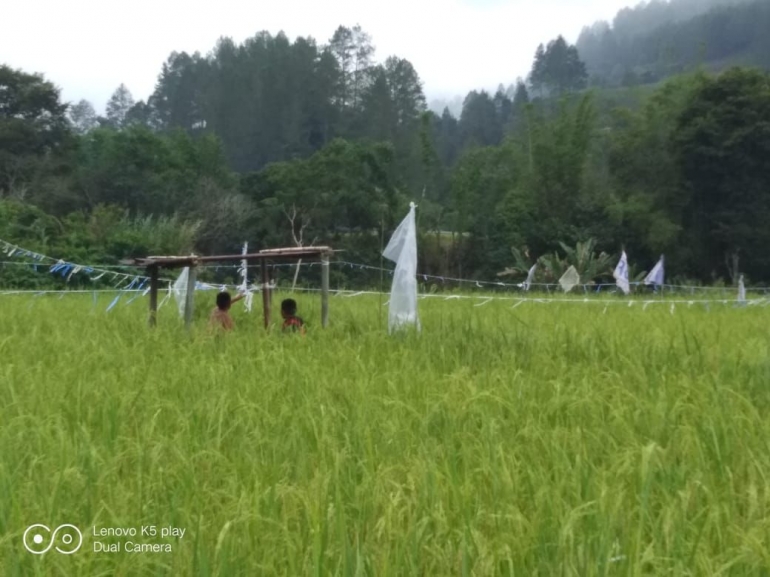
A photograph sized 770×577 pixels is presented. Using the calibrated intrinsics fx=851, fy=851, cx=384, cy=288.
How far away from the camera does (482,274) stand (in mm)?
26062

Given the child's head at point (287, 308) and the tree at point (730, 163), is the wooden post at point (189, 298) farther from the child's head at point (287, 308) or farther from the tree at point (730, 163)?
the tree at point (730, 163)

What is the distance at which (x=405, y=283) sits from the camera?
6.67 m

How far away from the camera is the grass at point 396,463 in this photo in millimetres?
1906

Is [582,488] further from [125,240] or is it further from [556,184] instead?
[556,184]

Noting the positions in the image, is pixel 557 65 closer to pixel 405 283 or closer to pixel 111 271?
pixel 111 271

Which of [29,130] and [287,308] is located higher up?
[29,130]

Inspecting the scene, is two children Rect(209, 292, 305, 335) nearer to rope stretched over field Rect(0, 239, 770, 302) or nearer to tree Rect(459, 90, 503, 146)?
rope stretched over field Rect(0, 239, 770, 302)

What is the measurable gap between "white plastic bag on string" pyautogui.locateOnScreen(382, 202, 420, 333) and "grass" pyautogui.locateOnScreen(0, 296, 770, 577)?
1.64 metres

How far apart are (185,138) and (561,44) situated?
6380cm

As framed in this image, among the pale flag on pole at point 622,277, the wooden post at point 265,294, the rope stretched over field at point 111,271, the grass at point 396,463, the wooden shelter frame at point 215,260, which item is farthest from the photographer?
the pale flag on pole at point 622,277

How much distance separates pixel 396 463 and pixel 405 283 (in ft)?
13.3

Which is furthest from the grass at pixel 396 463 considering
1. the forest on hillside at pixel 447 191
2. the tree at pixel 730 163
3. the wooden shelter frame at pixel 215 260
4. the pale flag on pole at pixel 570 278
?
the tree at pixel 730 163

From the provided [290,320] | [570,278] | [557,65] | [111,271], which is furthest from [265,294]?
[557,65]

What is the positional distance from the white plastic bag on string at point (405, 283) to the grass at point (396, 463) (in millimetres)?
1640
